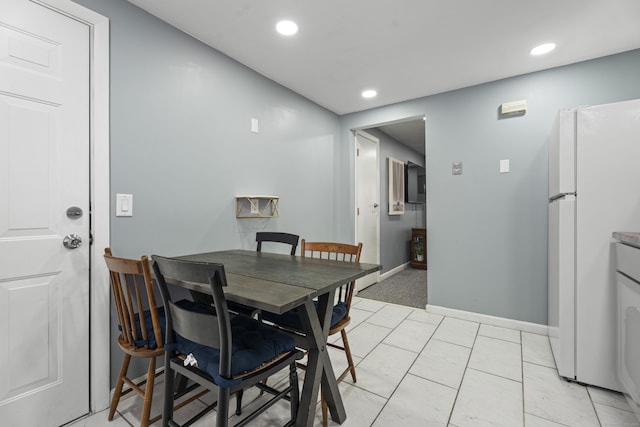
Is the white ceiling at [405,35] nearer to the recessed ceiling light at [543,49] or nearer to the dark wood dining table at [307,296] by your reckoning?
the recessed ceiling light at [543,49]

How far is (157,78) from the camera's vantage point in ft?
6.17

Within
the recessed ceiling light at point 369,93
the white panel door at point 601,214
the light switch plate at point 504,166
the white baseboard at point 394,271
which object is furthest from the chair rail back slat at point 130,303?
the white baseboard at point 394,271

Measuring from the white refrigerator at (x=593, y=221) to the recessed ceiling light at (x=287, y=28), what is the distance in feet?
6.18

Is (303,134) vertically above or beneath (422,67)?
beneath

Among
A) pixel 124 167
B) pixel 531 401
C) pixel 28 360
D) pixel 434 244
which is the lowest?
pixel 531 401

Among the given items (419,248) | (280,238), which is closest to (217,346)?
(280,238)

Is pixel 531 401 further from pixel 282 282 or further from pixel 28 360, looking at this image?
pixel 28 360

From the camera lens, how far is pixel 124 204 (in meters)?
1.71

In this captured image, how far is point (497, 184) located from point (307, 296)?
2.53 metres

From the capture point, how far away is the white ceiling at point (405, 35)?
5.84 feet

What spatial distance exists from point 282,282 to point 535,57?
2.76 meters

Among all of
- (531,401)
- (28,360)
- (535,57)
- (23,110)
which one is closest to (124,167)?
(23,110)

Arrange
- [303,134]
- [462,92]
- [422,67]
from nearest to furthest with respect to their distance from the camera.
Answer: [422,67]
[462,92]
[303,134]

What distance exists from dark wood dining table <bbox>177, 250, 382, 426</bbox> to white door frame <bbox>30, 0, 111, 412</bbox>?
2.42 feet
